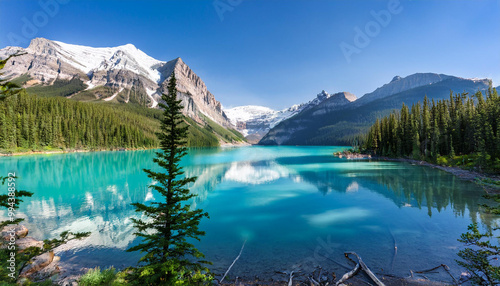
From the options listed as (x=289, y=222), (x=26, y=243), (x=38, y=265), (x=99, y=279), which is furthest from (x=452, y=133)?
(x=26, y=243)

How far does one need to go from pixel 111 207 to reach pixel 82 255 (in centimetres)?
1140

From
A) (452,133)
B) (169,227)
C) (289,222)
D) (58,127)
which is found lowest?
(289,222)

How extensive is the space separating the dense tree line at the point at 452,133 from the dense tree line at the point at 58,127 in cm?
11778

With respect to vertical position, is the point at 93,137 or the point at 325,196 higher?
the point at 93,137

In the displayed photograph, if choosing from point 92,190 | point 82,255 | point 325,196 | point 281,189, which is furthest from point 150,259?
point 92,190

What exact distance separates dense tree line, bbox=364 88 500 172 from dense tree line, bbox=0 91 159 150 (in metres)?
118

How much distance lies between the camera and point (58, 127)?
98.0 metres

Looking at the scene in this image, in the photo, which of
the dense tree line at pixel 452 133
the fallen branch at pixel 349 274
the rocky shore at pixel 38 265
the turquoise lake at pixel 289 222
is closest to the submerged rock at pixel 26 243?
the rocky shore at pixel 38 265

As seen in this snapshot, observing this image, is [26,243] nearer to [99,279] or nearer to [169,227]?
[99,279]

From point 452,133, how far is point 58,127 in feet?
492

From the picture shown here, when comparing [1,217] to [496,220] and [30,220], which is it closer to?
[30,220]

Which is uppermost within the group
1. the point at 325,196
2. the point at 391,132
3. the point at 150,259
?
the point at 391,132

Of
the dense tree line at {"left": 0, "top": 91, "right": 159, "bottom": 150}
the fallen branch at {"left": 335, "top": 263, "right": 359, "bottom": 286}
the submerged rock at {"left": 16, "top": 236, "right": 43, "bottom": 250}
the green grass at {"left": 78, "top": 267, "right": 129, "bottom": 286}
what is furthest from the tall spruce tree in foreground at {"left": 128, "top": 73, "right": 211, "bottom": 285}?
the dense tree line at {"left": 0, "top": 91, "right": 159, "bottom": 150}

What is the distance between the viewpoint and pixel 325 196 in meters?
30.8
